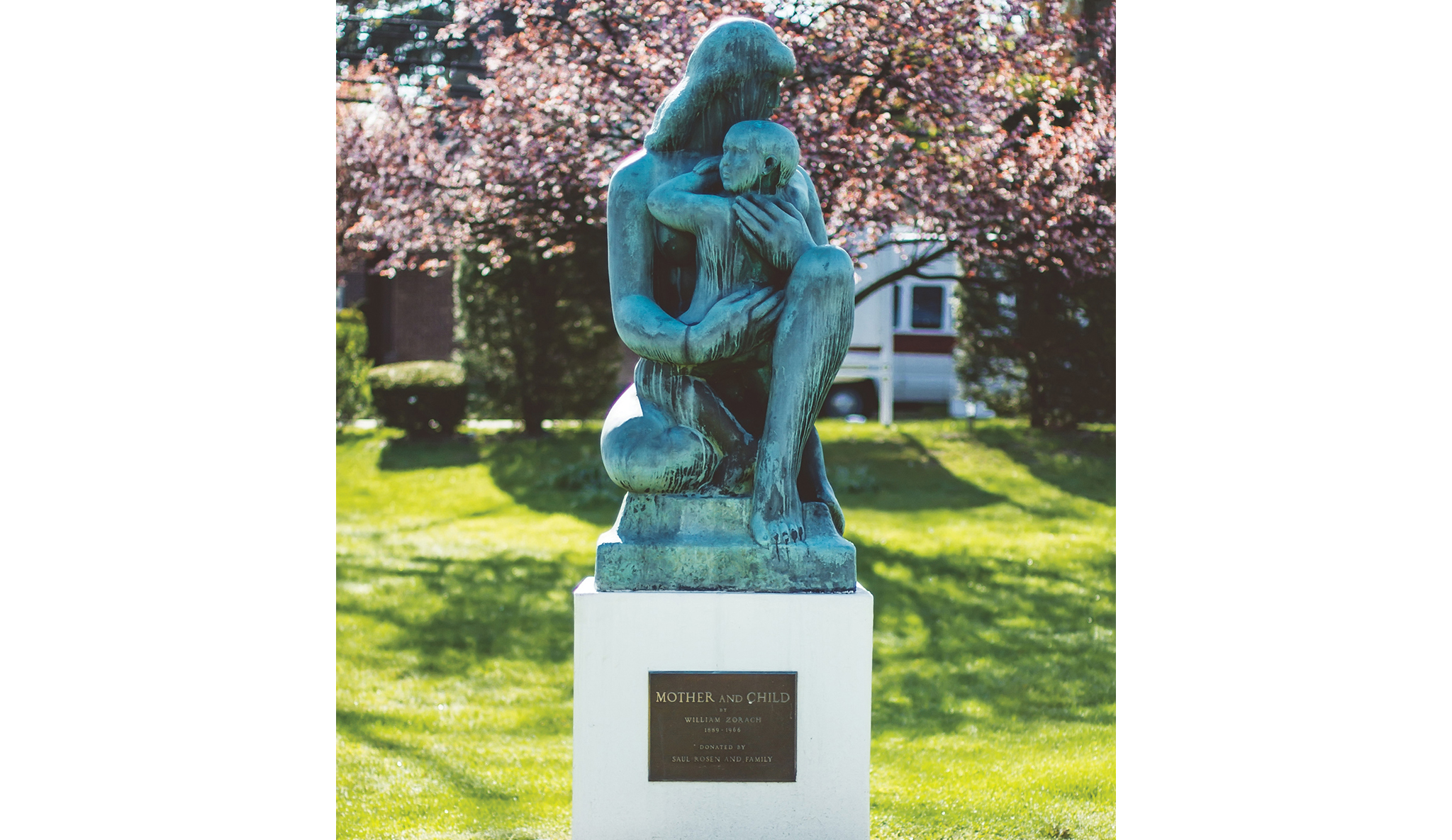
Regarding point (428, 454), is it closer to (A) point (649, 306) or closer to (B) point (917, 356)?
(B) point (917, 356)

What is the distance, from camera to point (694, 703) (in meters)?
3.17

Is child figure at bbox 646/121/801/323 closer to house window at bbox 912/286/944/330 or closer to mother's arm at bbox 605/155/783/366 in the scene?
mother's arm at bbox 605/155/783/366

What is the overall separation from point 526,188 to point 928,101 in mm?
2863

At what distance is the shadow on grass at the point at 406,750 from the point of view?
191 inches

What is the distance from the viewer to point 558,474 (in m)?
10.4

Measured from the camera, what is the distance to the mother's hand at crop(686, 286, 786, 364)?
322cm

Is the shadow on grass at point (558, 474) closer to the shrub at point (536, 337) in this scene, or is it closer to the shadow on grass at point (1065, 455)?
the shrub at point (536, 337)

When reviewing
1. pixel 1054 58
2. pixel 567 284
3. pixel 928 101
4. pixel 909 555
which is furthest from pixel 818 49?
pixel 567 284

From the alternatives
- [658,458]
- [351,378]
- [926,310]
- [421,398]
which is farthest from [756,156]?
[926,310]

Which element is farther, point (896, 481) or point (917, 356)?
point (917, 356)

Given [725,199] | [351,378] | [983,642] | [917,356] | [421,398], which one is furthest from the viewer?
[917,356]

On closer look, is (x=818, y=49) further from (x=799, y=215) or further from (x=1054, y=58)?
(x=799, y=215)

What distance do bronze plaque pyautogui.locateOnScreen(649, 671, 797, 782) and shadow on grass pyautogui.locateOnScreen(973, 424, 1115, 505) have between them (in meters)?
7.38

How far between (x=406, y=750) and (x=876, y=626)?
2976mm
